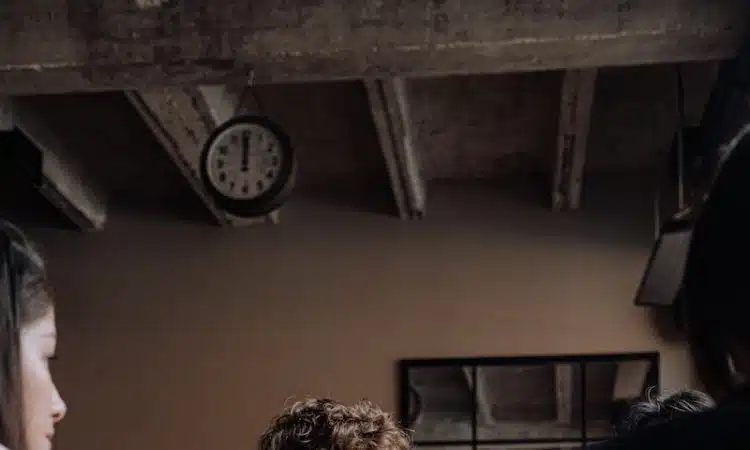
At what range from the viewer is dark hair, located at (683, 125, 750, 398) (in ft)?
1.86

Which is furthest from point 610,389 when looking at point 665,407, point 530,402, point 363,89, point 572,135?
point 665,407

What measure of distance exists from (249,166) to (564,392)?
6.42 feet

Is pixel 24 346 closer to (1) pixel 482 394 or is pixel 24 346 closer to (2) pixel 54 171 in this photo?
(2) pixel 54 171

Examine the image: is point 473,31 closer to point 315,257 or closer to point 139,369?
point 315,257

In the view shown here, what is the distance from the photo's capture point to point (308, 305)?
4.79 m

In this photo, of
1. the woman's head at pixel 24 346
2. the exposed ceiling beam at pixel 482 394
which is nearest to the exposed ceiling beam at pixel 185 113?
the exposed ceiling beam at pixel 482 394

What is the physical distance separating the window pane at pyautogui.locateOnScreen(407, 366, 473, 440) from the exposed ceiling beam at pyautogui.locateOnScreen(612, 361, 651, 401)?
0.62 meters

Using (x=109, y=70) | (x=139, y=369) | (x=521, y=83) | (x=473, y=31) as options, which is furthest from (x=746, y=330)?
(x=139, y=369)

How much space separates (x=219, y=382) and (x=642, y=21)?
2747 millimetres

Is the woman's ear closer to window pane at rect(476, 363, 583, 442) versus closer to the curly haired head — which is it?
the curly haired head

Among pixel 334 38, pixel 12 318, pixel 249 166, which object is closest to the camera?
pixel 12 318

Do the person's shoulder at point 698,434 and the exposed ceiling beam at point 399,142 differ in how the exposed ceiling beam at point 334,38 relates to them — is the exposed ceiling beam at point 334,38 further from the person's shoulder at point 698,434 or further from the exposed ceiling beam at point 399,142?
the person's shoulder at point 698,434

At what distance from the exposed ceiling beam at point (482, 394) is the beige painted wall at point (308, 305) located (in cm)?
10

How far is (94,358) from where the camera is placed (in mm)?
4887
